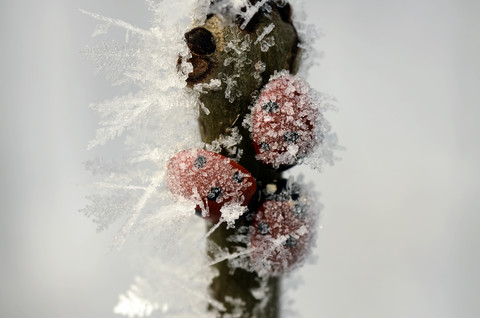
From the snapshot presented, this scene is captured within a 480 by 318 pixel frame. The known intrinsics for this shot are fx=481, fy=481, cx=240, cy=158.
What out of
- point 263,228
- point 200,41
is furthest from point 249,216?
point 200,41

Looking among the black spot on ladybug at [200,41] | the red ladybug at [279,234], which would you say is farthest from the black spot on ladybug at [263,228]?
the black spot on ladybug at [200,41]

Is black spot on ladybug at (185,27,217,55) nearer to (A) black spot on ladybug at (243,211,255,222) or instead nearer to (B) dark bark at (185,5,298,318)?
(B) dark bark at (185,5,298,318)

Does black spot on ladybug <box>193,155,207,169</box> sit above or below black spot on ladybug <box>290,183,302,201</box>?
below

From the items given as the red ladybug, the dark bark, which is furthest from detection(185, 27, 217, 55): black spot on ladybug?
the red ladybug

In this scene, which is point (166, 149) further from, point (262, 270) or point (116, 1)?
point (116, 1)

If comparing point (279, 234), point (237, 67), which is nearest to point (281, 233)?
point (279, 234)

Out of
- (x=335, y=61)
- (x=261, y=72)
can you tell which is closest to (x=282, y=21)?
(x=261, y=72)

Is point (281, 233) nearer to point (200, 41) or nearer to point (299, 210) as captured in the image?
point (299, 210)
